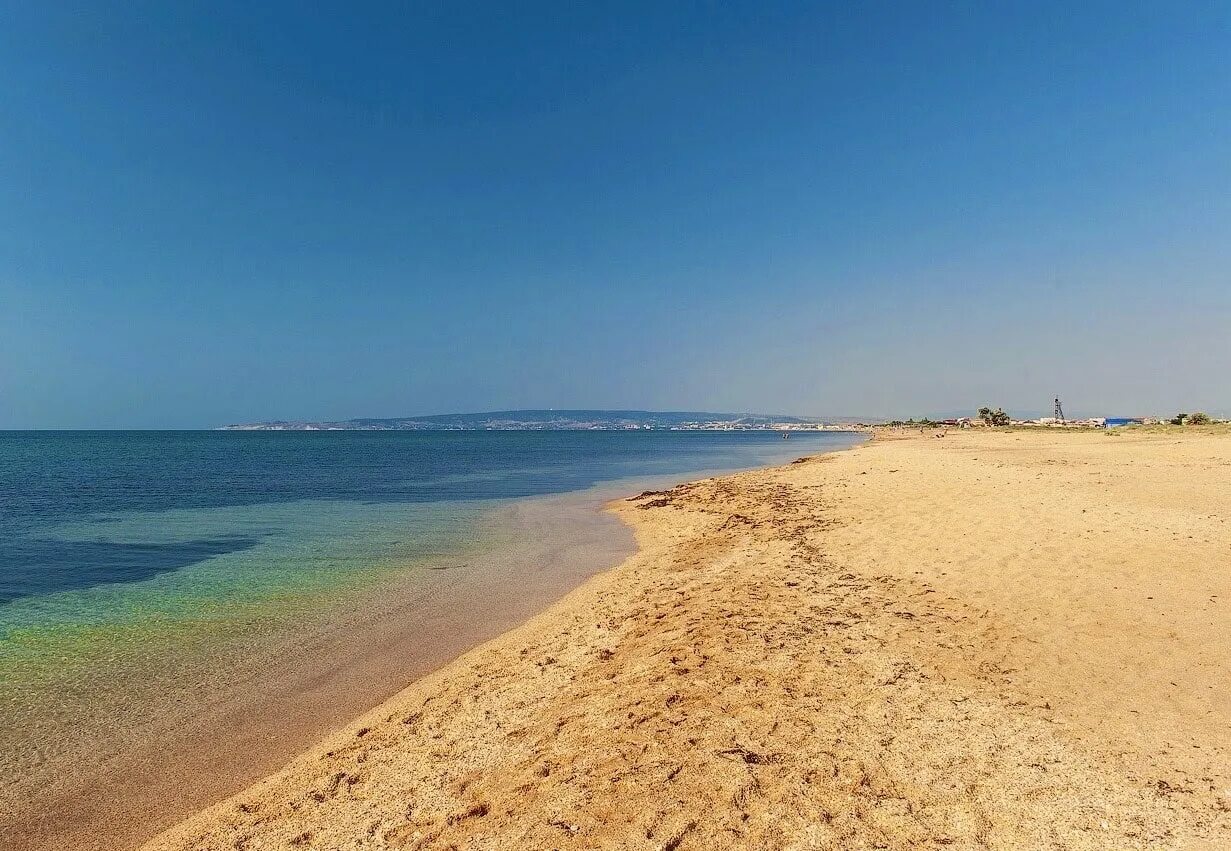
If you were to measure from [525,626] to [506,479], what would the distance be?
33308 mm

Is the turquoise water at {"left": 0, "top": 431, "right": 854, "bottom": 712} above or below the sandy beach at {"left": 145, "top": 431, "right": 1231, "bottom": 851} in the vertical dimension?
below

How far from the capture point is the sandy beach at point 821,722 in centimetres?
439

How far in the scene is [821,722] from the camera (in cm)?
573

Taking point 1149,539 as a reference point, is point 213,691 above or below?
below

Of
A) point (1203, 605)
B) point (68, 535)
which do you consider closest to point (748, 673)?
point (1203, 605)

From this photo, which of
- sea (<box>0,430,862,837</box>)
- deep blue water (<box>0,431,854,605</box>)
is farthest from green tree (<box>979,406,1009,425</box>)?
sea (<box>0,430,862,837</box>)

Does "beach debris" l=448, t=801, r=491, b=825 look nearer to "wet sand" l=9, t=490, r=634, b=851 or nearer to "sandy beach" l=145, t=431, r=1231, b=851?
"sandy beach" l=145, t=431, r=1231, b=851

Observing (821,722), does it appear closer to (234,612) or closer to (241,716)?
(241,716)

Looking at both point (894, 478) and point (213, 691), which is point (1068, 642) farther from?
point (894, 478)

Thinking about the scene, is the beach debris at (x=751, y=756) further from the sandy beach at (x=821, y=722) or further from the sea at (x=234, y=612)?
the sea at (x=234, y=612)

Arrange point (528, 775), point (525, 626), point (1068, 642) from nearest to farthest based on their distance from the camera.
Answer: point (528, 775), point (1068, 642), point (525, 626)

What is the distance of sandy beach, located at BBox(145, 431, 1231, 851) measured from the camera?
439cm

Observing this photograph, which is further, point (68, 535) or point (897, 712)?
point (68, 535)

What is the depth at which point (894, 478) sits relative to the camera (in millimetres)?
27328
